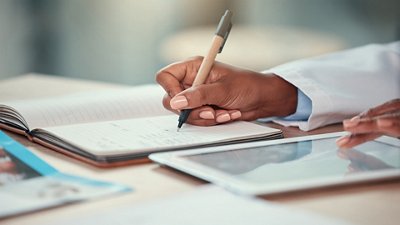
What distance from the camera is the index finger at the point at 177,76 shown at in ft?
4.15

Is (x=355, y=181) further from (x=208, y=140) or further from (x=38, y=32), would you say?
(x=38, y=32)

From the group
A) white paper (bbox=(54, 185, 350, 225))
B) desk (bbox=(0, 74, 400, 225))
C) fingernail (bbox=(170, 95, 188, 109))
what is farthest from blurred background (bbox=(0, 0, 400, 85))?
white paper (bbox=(54, 185, 350, 225))

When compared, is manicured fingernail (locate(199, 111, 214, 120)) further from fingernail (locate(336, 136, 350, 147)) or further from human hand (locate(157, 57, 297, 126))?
fingernail (locate(336, 136, 350, 147))

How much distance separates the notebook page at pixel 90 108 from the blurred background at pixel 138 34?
2.11m

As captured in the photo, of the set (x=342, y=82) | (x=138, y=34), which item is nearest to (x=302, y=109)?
(x=342, y=82)

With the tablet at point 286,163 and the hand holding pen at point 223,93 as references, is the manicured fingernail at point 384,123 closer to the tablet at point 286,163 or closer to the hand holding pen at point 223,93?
the tablet at point 286,163

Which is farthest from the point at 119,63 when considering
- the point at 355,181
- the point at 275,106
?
the point at 355,181

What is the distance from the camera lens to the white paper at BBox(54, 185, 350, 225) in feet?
2.12

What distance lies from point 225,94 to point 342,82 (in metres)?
0.25

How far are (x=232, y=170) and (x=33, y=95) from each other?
0.97m

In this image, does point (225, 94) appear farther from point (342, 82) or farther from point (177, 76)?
point (342, 82)

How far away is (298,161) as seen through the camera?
2.93 feet

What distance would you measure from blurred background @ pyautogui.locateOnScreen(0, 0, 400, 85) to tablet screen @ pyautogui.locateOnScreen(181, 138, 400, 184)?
2.41 metres

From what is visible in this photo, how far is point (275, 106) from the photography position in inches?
51.4
